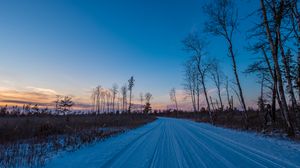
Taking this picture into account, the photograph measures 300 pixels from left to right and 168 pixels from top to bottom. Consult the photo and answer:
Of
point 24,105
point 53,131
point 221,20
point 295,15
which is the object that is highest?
point 221,20

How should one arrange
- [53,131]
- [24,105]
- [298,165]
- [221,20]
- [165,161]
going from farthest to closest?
[24,105], [221,20], [53,131], [165,161], [298,165]

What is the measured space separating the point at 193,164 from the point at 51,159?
168 inches

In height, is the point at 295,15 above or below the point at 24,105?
above

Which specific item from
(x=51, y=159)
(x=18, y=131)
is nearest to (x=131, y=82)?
(x=18, y=131)

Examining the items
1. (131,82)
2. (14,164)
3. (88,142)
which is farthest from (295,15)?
(131,82)

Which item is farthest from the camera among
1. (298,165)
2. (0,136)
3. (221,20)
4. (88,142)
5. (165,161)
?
(221,20)

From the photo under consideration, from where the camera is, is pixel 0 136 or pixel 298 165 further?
pixel 0 136

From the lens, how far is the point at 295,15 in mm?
11016

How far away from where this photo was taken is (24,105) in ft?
117

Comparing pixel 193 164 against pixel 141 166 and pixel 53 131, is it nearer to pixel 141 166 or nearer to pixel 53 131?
pixel 141 166

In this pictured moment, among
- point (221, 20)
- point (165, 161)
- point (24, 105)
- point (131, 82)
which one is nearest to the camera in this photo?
point (165, 161)

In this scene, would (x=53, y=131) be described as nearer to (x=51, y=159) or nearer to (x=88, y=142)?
(x=88, y=142)

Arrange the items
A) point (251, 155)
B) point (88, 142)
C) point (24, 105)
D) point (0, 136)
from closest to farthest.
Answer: point (251, 155) < point (88, 142) < point (0, 136) < point (24, 105)

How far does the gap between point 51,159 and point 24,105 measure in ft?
121
